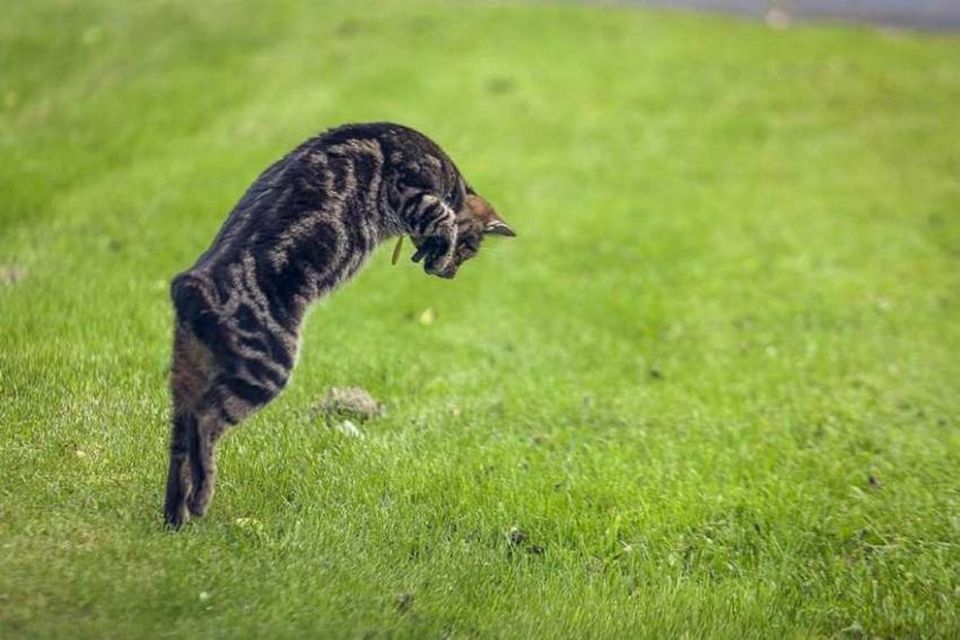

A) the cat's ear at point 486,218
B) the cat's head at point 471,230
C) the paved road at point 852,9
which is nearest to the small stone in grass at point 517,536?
the cat's head at point 471,230

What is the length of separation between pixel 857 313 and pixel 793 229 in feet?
7.35

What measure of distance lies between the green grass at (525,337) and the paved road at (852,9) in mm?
1273

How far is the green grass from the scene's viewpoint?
6371mm

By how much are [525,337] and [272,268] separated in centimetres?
495

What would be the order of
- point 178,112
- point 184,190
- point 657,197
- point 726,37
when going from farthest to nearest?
point 726,37, point 178,112, point 657,197, point 184,190

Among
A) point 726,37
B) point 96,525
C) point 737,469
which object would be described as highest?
point 96,525

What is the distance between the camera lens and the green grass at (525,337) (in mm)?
6371

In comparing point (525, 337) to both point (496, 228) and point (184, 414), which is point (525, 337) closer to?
point (496, 228)

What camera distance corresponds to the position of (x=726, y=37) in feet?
62.6

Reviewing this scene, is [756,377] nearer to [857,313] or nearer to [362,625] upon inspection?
[857,313]

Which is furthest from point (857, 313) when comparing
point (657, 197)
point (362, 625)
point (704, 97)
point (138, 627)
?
point (138, 627)

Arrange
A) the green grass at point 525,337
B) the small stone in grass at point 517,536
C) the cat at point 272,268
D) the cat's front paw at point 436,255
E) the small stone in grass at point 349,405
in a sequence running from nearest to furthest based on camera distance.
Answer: the cat at point 272,268 → the green grass at point 525,337 → the small stone in grass at point 517,536 → the cat's front paw at point 436,255 → the small stone in grass at point 349,405

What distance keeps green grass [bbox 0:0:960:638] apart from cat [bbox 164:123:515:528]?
0.57 meters

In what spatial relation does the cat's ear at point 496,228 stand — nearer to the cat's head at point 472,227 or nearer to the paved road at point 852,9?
the cat's head at point 472,227
